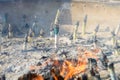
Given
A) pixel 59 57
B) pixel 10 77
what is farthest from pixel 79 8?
pixel 10 77

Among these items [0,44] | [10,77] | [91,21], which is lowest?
[10,77]

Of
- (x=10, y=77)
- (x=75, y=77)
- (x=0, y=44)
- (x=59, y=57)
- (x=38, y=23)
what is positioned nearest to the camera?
(x=75, y=77)

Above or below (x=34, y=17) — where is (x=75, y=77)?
below

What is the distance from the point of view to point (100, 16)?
27.7 metres

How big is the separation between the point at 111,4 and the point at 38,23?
6537 millimetres

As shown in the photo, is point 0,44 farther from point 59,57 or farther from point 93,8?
point 93,8

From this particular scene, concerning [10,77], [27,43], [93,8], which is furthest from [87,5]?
[10,77]

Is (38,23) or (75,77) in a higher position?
(38,23)

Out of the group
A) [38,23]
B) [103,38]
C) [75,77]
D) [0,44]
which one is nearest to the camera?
[75,77]

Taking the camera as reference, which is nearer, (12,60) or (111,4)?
(12,60)

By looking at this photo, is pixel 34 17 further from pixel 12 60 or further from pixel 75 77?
pixel 75 77

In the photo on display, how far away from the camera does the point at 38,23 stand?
2684 cm

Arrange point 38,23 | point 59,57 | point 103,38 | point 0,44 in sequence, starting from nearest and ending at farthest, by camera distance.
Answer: point 59,57 → point 0,44 → point 103,38 → point 38,23

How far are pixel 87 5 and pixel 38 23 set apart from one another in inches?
178
